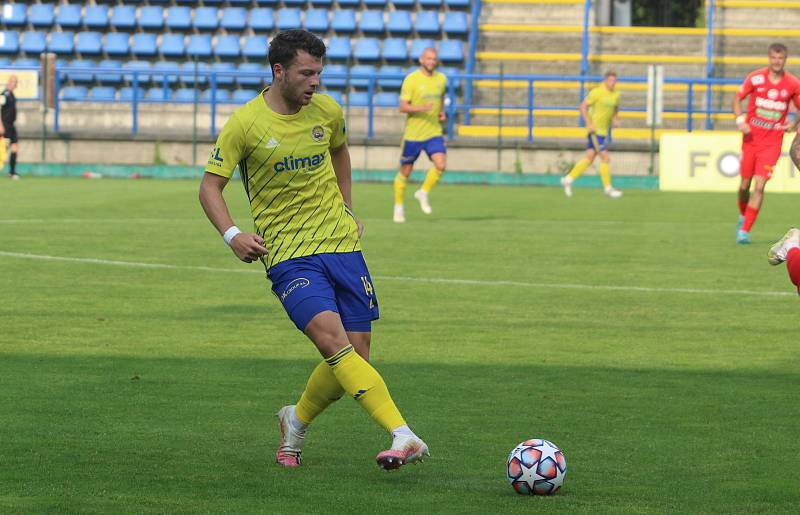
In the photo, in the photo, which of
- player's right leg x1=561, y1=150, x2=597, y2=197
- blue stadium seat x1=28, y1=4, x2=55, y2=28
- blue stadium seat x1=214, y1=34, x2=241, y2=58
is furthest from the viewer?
blue stadium seat x1=28, y1=4, x2=55, y2=28

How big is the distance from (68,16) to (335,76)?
9240mm

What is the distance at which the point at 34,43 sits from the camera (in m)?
36.6

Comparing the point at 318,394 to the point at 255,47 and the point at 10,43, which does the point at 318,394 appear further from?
the point at 10,43

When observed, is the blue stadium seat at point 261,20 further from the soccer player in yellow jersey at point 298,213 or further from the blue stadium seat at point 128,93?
the soccer player in yellow jersey at point 298,213

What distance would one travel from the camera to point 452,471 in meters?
6.29

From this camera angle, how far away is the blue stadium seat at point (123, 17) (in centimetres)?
3678

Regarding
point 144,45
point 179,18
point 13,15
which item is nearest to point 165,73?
point 144,45

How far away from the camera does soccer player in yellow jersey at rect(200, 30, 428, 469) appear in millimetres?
6363

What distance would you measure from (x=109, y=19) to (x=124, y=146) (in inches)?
235

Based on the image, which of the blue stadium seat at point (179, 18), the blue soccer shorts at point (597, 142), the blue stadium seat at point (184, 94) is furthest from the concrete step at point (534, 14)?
the blue soccer shorts at point (597, 142)

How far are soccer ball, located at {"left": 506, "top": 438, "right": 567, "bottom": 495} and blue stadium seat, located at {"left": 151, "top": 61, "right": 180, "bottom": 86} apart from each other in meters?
26.8

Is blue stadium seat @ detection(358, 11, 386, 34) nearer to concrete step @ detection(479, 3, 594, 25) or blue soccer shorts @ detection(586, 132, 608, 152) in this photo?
concrete step @ detection(479, 3, 594, 25)

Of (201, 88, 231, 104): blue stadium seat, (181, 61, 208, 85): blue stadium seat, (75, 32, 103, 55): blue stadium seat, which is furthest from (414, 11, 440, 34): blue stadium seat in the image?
(75, 32, 103, 55): blue stadium seat

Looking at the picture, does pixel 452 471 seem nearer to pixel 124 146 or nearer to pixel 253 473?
pixel 253 473
